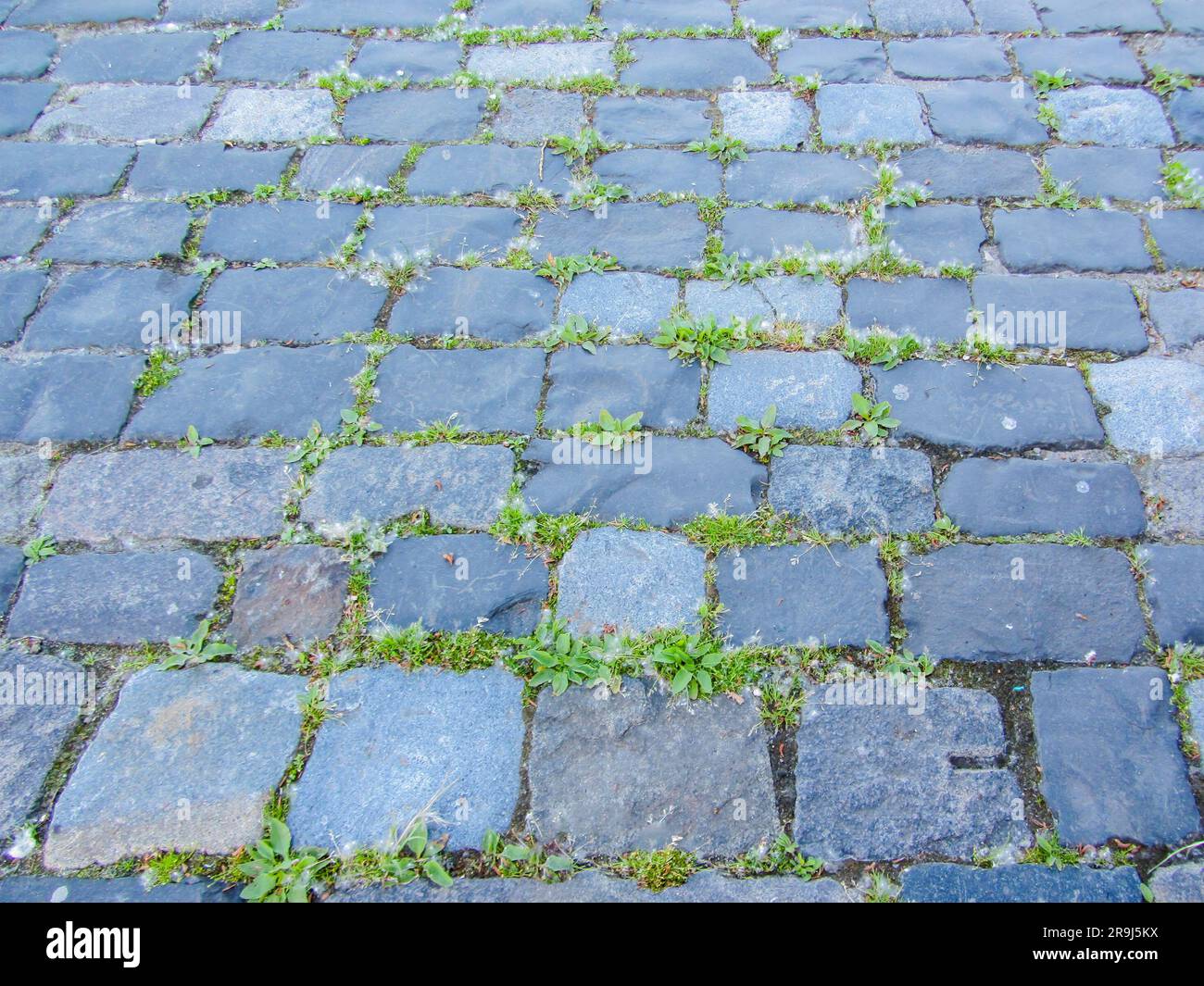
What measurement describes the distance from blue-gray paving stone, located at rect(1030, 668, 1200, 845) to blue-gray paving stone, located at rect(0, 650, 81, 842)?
2233mm

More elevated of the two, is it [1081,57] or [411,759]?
[1081,57]

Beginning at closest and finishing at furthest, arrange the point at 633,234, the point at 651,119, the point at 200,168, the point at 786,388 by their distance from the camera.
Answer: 1. the point at 786,388
2. the point at 633,234
3. the point at 200,168
4. the point at 651,119

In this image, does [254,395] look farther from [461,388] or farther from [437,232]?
[437,232]

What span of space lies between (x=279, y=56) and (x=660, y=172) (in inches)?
72.7

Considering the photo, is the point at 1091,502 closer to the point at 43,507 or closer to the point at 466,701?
the point at 466,701

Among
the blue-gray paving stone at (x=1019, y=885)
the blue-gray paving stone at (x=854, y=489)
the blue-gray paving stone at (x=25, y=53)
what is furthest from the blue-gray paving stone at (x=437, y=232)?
the blue-gray paving stone at (x=1019, y=885)

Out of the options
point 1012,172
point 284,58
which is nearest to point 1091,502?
point 1012,172

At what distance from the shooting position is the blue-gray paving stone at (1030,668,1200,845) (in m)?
1.92

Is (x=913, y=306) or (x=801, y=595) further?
(x=913, y=306)

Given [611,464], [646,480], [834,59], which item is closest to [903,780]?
[646,480]

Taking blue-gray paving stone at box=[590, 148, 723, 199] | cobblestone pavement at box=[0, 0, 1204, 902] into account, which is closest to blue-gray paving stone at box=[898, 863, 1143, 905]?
cobblestone pavement at box=[0, 0, 1204, 902]

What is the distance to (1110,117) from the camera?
3.46m

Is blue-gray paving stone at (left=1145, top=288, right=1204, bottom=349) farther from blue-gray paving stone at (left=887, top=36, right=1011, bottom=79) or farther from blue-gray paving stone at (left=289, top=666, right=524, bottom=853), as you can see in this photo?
blue-gray paving stone at (left=289, top=666, right=524, bottom=853)

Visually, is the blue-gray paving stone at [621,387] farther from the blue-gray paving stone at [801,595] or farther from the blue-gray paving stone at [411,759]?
the blue-gray paving stone at [411,759]
